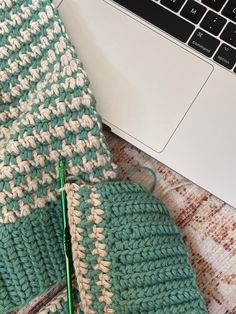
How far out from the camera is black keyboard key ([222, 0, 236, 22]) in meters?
0.66

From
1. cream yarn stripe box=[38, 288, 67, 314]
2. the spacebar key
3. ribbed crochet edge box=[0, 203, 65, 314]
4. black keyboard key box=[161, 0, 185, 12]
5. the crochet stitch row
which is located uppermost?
black keyboard key box=[161, 0, 185, 12]

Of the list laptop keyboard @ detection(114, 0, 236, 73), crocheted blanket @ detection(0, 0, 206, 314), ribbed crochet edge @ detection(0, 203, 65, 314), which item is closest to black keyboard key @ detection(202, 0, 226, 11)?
laptop keyboard @ detection(114, 0, 236, 73)

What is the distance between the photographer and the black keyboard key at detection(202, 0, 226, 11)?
26.0 inches

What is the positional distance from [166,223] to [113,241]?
0.20ft

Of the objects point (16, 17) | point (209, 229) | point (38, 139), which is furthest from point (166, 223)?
point (16, 17)

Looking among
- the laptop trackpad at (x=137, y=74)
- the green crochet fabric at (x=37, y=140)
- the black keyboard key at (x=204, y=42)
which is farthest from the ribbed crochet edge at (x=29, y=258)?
the black keyboard key at (x=204, y=42)

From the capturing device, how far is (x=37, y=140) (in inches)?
25.5

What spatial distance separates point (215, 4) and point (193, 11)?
0.02 meters

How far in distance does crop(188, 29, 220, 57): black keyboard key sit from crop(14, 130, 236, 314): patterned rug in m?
0.13

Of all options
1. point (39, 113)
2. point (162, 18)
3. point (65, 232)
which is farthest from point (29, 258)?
point (162, 18)

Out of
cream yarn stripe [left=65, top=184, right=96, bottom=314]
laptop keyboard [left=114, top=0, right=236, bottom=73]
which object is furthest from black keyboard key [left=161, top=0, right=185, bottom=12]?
cream yarn stripe [left=65, top=184, right=96, bottom=314]

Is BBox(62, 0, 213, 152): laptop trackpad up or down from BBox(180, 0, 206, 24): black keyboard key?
down

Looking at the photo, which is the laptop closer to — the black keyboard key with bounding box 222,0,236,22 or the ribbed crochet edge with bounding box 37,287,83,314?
the black keyboard key with bounding box 222,0,236,22

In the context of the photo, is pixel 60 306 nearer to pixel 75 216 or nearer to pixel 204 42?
pixel 75 216
